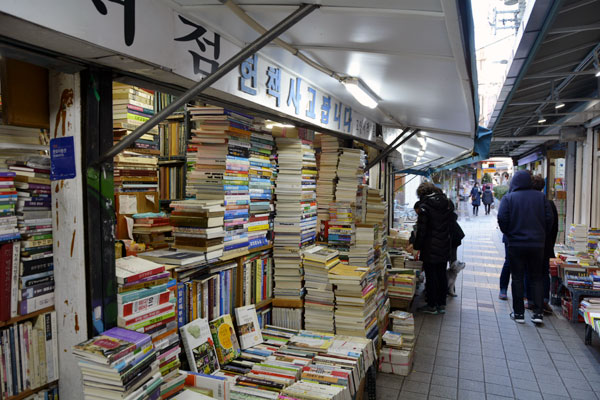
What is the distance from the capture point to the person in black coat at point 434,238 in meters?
5.91

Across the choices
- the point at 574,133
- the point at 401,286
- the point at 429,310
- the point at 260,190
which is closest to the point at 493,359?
the point at 401,286

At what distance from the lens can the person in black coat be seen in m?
5.91

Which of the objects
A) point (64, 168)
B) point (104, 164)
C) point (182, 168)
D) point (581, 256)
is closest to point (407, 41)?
point (104, 164)

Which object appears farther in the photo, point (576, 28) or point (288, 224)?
point (288, 224)

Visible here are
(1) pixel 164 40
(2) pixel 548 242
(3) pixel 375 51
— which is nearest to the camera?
(1) pixel 164 40

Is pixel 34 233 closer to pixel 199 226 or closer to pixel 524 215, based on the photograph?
pixel 199 226

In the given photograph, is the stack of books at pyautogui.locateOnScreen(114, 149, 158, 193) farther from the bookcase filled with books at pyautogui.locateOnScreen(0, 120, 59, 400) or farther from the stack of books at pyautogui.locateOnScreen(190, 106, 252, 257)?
the bookcase filled with books at pyautogui.locateOnScreen(0, 120, 59, 400)

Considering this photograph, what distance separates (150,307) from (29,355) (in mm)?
→ 522

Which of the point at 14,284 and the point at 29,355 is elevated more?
the point at 14,284

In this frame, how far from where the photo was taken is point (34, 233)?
5.74 ft

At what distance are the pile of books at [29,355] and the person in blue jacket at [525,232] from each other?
5.53m

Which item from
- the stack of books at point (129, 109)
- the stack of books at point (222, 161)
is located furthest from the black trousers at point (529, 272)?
the stack of books at point (129, 109)

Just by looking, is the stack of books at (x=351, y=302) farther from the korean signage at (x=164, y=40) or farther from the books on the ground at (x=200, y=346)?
the korean signage at (x=164, y=40)

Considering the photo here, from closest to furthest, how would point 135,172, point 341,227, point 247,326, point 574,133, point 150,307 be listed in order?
point 150,307 → point 247,326 → point 341,227 → point 135,172 → point 574,133
